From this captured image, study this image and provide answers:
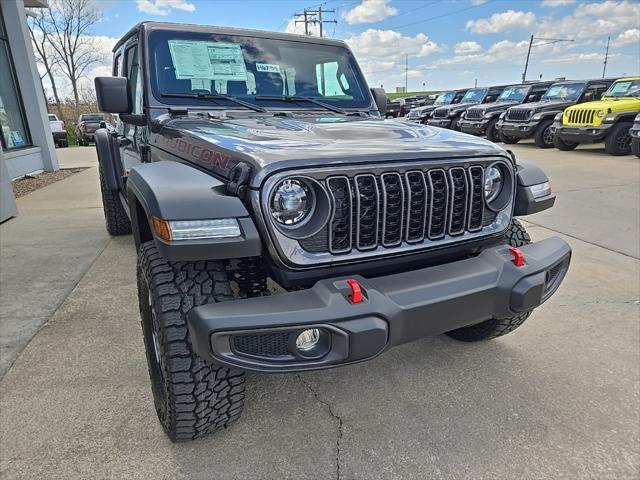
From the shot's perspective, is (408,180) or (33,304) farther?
(33,304)

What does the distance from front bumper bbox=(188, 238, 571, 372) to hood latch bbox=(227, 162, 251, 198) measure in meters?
0.40

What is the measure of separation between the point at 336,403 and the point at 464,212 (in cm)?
112

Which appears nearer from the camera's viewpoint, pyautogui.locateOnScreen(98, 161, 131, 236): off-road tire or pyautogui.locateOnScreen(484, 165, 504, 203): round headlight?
pyautogui.locateOnScreen(484, 165, 504, 203): round headlight

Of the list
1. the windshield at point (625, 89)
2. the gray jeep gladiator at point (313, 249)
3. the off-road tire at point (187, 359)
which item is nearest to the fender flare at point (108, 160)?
the gray jeep gladiator at point (313, 249)

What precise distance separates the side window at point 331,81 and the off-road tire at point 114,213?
2.63 meters

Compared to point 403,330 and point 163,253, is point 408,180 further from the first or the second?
point 163,253

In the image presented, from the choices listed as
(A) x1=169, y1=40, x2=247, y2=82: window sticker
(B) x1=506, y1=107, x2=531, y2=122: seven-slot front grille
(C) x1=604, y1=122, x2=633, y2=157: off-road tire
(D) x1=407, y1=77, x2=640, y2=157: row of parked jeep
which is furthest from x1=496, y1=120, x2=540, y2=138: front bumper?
(A) x1=169, y1=40, x2=247, y2=82: window sticker

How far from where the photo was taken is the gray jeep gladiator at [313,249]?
156 centimetres

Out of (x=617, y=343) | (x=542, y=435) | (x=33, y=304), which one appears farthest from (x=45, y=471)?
(x=617, y=343)

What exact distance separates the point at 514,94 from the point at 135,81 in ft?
51.7

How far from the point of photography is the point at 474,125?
1514 centimetres

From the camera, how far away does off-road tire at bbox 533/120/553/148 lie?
12.6 meters

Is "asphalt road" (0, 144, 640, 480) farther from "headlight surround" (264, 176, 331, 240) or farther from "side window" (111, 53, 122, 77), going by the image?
"side window" (111, 53, 122, 77)

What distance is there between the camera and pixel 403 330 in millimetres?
1646
